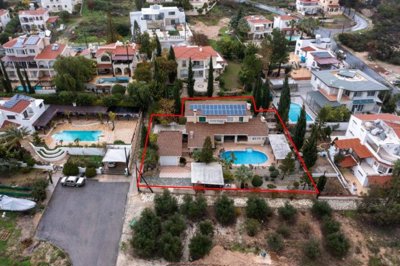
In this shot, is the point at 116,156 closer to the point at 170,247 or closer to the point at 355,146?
the point at 170,247

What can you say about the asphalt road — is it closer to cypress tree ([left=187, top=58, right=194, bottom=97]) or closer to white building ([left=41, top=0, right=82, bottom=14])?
cypress tree ([left=187, top=58, right=194, bottom=97])

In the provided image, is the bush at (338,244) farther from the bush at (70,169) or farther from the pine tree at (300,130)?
the bush at (70,169)

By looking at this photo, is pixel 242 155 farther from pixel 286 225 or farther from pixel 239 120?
pixel 286 225

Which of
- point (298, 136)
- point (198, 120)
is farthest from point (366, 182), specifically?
point (198, 120)

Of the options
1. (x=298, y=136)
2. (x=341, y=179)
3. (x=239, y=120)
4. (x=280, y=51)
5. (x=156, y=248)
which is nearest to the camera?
(x=156, y=248)

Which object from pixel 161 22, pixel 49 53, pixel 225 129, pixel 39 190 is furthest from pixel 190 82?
pixel 161 22

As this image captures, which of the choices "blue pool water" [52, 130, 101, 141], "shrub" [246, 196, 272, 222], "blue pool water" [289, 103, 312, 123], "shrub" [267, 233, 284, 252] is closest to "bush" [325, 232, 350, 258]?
"shrub" [267, 233, 284, 252]
